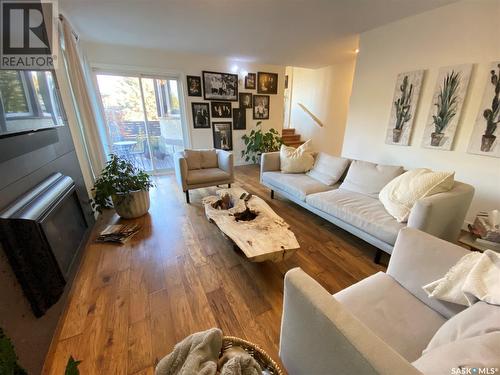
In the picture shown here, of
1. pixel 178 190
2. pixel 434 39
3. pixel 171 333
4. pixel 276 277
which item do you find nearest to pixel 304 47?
pixel 434 39

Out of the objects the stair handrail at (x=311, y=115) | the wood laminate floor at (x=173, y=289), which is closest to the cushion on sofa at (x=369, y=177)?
the wood laminate floor at (x=173, y=289)

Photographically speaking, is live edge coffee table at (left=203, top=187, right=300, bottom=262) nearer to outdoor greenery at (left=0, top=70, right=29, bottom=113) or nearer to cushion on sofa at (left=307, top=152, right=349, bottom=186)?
cushion on sofa at (left=307, top=152, right=349, bottom=186)

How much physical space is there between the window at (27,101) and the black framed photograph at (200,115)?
8.81 feet

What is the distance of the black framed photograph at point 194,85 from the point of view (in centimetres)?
429

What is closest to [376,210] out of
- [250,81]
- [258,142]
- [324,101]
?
[258,142]

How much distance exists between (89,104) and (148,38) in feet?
4.76

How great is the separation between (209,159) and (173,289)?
2.26 m

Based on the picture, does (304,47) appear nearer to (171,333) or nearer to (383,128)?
(383,128)

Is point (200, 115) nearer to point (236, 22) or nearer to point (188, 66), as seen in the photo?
point (188, 66)

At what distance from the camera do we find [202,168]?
340 centimetres

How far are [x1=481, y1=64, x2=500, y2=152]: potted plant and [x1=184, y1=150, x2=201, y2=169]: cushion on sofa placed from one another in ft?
11.4

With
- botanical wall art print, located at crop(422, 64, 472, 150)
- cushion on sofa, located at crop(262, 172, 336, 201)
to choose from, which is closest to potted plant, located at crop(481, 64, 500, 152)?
botanical wall art print, located at crop(422, 64, 472, 150)

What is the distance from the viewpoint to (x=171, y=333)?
48.5 inches

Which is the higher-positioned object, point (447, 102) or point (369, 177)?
point (447, 102)
